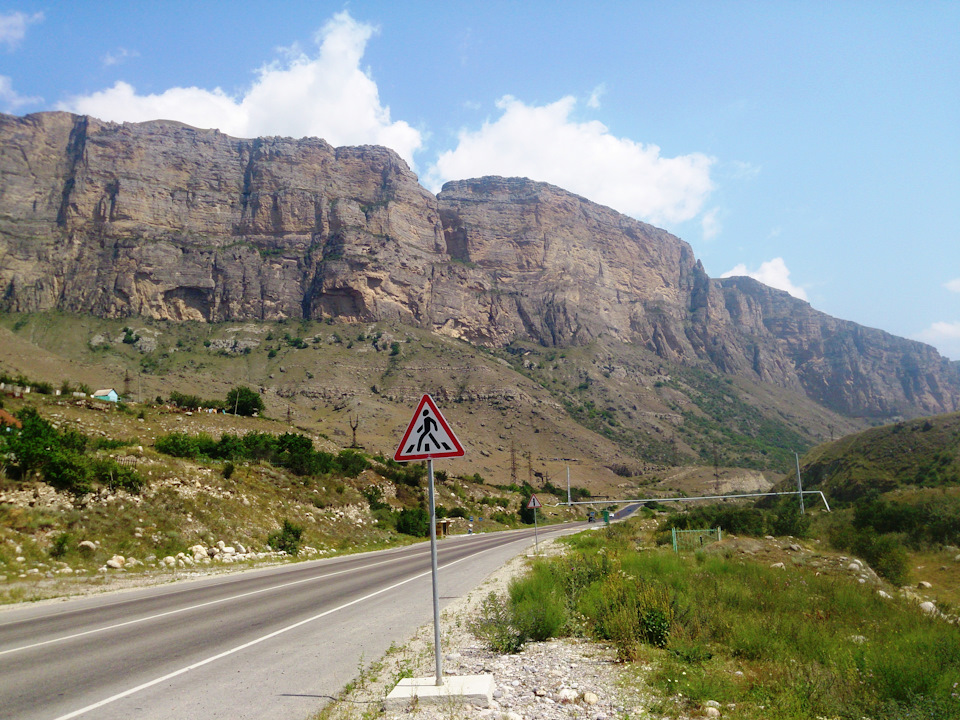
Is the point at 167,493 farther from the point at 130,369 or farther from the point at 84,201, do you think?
the point at 84,201

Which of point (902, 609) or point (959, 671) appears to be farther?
point (902, 609)

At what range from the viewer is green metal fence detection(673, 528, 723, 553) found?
2139cm

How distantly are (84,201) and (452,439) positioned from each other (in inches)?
6253

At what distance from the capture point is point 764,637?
7.59 meters

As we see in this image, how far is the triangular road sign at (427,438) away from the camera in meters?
6.71

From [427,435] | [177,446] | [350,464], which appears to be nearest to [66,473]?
[177,446]

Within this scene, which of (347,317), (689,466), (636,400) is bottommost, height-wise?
(689,466)

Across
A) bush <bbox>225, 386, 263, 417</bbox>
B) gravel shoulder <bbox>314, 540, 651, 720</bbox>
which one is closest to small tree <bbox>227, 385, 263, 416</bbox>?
bush <bbox>225, 386, 263, 417</bbox>

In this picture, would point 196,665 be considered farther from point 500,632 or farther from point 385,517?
point 385,517

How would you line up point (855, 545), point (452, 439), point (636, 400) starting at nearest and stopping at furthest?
point (452, 439) → point (855, 545) → point (636, 400)

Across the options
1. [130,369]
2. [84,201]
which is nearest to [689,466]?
[130,369]

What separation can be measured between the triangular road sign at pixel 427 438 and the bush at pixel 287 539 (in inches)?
820

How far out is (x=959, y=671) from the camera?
18.3 ft

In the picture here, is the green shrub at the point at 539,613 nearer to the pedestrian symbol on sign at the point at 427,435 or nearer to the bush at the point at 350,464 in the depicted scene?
the pedestrian symbol on sign at the point at 427,435
